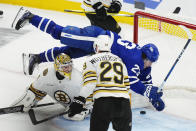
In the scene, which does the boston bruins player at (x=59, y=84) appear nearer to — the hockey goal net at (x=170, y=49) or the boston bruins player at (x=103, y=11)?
the boston bruins player at (x=103, y=11)

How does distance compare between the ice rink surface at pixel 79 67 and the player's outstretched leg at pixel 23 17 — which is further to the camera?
the player's outstretched leg at pixel 23 17

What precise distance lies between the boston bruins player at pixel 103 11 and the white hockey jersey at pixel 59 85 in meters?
0.77

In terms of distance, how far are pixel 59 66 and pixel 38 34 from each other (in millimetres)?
2305

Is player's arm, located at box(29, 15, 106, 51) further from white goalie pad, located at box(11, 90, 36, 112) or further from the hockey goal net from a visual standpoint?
the hockey goal net

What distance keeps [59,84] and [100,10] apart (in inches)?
36.5

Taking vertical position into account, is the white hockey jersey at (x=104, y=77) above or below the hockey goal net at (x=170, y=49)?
above

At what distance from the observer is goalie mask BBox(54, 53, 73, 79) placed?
2.97 metres

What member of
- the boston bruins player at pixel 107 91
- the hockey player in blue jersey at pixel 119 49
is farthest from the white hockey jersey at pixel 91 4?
the boston bruins player at pixel 107 91

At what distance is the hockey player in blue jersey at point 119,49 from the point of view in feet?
9.43

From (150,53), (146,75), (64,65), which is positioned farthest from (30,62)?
(150,53)

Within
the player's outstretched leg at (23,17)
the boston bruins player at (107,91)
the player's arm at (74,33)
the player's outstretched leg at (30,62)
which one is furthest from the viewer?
the player's outstretched leg at (30,62)

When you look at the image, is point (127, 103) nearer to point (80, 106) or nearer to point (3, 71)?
point (80, 106)

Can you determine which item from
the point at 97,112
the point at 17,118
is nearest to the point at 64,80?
the point at 17,118

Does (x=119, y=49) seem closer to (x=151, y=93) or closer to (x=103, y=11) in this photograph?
(x=151, y=93)
